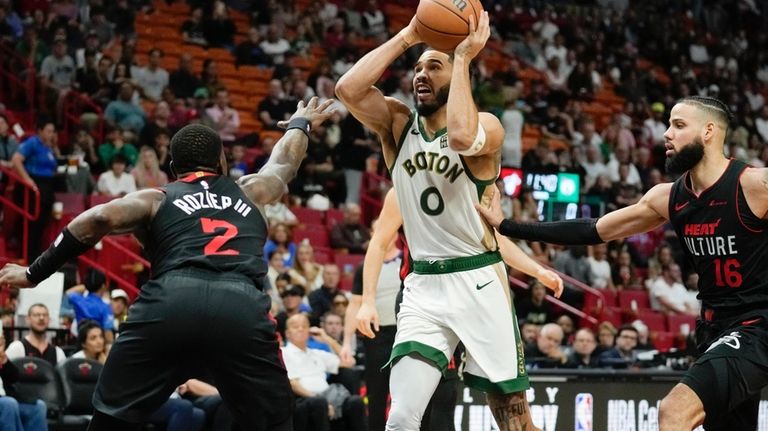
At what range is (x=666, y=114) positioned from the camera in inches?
961

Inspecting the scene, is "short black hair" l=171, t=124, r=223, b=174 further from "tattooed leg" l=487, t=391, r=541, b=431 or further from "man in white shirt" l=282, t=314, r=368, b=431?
"man in white shirt" l=282, t=314, r=368, b=431

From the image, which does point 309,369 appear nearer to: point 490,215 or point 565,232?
point 565,232

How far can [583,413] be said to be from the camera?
10.3 meters

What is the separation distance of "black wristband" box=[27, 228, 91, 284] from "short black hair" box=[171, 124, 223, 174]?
0.67 metres

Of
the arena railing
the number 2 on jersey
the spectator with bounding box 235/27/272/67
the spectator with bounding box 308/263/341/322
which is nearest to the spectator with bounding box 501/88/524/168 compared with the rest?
the spectator with bounding box 235/27/272/67

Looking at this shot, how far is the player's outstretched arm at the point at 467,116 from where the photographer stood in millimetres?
6129

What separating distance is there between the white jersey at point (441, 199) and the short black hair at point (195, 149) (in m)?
1.07

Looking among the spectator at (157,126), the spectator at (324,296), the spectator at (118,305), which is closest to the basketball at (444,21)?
the spectator at (118,305)

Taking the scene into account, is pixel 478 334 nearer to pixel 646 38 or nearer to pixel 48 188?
pixel 48 188

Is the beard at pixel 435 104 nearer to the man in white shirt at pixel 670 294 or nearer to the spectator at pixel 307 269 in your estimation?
the spectator at pixel 307 269

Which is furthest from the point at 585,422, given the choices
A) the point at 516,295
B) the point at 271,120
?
the point at 271,120

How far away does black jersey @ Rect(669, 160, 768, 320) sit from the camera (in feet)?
20.4

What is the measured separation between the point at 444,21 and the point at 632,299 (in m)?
12.8

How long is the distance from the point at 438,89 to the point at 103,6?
1336 centimetres
